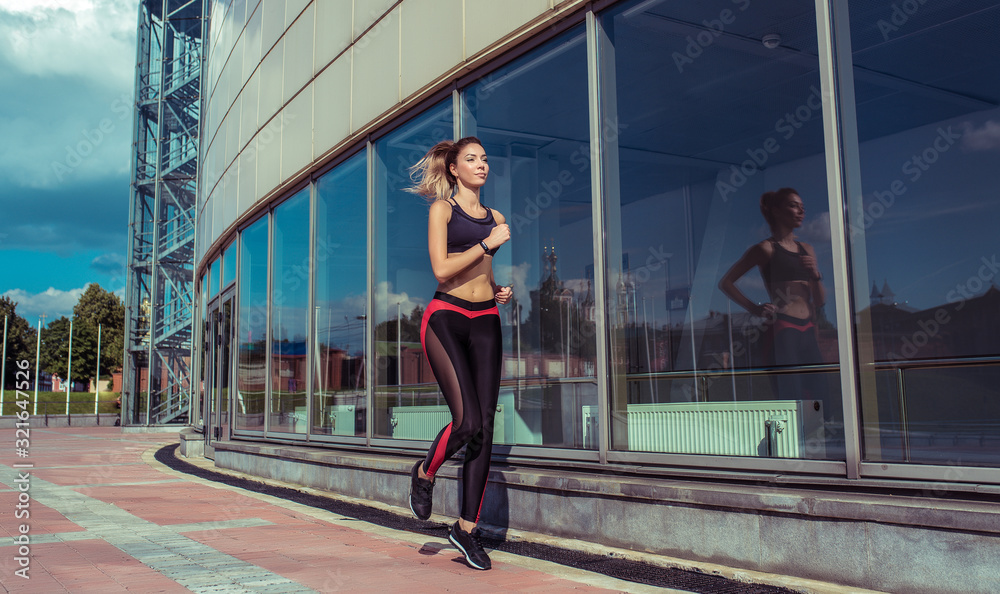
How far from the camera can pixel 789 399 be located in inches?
183

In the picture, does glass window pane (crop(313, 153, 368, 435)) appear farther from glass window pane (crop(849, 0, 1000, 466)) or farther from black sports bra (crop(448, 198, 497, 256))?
glass window pane (crop(849, 0, 1000, 466))

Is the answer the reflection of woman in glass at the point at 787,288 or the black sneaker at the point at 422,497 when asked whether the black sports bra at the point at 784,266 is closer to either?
the reflection of woman in glass at the point at 787,288

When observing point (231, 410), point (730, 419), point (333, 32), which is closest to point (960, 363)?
point (730, 419)

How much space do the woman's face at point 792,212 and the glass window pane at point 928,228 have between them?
41 cm

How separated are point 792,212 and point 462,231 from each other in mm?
2224

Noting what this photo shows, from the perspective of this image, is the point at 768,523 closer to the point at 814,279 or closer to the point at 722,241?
the point at 814,279

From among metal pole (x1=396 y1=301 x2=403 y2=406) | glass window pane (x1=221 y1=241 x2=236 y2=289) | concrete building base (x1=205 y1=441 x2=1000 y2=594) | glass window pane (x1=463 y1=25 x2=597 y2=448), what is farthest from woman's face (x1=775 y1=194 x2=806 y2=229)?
glass window pane (x1=221 y1=241 x2=236 y2=289)

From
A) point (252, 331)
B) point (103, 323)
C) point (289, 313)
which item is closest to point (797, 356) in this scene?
point (289, 313)

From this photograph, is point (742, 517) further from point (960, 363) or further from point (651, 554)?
point (960, 363)

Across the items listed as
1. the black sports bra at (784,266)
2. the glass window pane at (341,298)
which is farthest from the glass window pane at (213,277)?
the black sports bra at (784,266)

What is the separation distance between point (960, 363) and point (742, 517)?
2.23m

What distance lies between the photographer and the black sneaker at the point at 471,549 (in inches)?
149

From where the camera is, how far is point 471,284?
13.5 ft

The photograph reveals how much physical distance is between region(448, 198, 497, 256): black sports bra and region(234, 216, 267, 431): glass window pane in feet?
25.0
